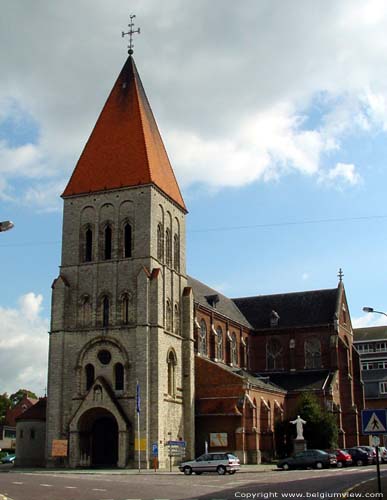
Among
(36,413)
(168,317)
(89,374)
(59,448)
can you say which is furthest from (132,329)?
(36,413)

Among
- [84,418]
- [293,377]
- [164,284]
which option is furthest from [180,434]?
[293,377]

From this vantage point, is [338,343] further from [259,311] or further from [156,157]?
[156,157]

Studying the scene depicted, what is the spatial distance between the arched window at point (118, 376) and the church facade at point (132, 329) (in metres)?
0.07

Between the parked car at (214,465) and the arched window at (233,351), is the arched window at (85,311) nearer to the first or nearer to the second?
the parked car at (214,465)

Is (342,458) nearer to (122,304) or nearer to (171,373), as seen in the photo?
(171,373)

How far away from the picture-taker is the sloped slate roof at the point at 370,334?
125 m

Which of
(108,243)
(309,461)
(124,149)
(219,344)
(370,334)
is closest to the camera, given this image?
(309,461)

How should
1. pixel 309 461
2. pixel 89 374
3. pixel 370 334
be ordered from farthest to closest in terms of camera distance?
pixel 370 334 < pixel 89 374 < pixel 309 461

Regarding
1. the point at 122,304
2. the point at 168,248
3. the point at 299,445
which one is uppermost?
the point at 168,248

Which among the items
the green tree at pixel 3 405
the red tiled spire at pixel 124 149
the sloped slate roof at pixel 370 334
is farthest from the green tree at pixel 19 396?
the red tiled spire at pixel 124 149

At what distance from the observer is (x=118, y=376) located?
52.9m

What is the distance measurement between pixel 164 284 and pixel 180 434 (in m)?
11.4

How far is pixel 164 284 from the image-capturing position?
183 feet

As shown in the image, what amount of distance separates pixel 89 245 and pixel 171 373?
39.1ft
